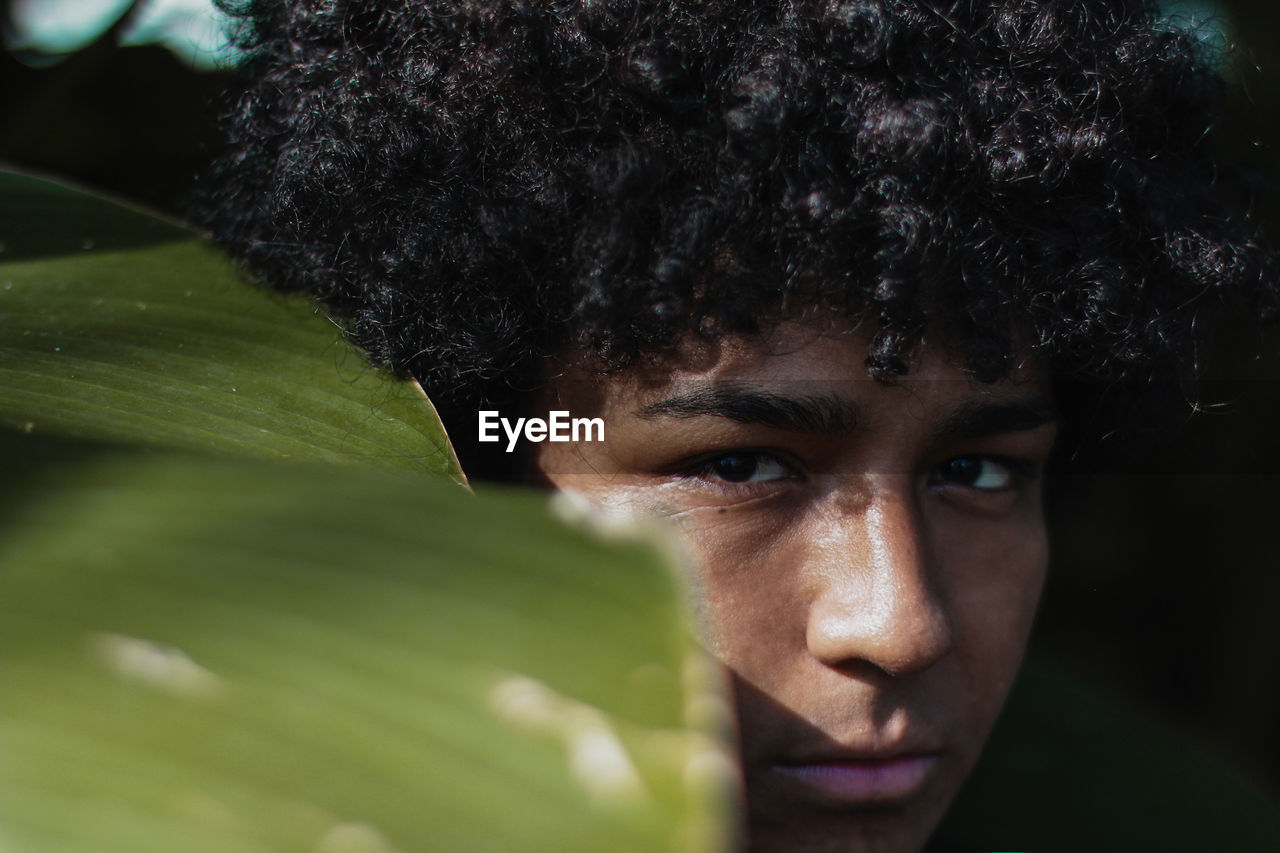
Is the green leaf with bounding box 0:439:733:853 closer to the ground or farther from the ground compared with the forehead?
closer to the ground

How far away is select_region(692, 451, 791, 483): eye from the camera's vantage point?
565mm

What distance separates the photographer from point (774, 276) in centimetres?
53

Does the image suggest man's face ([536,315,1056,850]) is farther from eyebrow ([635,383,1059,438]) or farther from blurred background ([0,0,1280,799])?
blurred background ([0,0,1280,799])

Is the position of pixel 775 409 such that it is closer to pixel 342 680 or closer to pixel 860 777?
pixel 860 777

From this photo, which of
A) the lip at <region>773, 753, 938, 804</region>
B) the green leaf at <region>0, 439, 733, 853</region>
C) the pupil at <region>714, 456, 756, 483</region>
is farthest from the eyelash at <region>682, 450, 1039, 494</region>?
the green leaf at <region>0, 439, 733, 853</region>

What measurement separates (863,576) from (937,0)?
1.05 feet

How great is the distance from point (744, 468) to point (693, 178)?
16cm

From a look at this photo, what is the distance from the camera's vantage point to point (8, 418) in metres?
0.34

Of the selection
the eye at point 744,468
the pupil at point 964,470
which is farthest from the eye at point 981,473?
the eye at point 744,468

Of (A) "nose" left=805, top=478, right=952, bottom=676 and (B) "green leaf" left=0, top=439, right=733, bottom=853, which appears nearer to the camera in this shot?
(B) "green leaf" left=0, top=439, right=733, bottom=853

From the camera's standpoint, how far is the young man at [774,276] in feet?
1.74

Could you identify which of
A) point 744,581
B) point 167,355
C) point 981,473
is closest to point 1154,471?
point 981,473

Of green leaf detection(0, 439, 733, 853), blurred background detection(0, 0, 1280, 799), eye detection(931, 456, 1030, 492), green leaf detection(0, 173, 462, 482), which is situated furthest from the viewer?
blurred background detection(0, 0, 1280, 799)

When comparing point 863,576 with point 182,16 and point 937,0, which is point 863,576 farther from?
point 182,16
